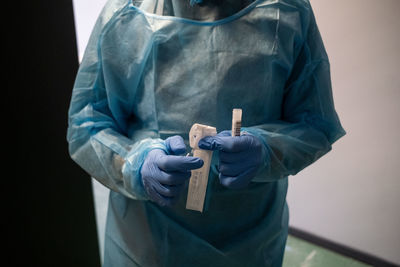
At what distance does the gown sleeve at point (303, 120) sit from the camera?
769 mm

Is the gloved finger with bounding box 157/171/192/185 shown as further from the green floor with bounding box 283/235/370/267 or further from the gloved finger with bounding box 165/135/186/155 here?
the green floor with bounding box 283/235/370/267

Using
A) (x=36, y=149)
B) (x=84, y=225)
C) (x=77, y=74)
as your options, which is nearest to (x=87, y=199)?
(x=84, y=225)

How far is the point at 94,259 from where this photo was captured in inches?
31.5

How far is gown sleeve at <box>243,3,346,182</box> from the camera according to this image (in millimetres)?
769

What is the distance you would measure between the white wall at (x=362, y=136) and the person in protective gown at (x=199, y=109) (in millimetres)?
824

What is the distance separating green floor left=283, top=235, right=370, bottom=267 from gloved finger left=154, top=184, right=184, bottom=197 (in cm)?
139

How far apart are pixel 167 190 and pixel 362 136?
132 centimetres

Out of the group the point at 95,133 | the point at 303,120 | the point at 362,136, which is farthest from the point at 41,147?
the point at 362,136

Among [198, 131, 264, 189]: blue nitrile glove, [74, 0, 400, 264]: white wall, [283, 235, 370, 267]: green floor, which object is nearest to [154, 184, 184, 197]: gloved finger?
[198, 131, 264, 189]: blue nitrile glove

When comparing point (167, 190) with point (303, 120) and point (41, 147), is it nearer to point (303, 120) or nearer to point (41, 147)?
point (41, 147)

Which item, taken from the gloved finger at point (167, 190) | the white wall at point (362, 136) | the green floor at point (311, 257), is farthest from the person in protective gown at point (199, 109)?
the green floor at point (311, 257)

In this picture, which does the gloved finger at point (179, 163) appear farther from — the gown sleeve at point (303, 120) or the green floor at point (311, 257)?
the green floor at point (311, 257)

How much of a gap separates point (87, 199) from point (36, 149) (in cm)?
18

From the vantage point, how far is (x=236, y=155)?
2.22 feet
